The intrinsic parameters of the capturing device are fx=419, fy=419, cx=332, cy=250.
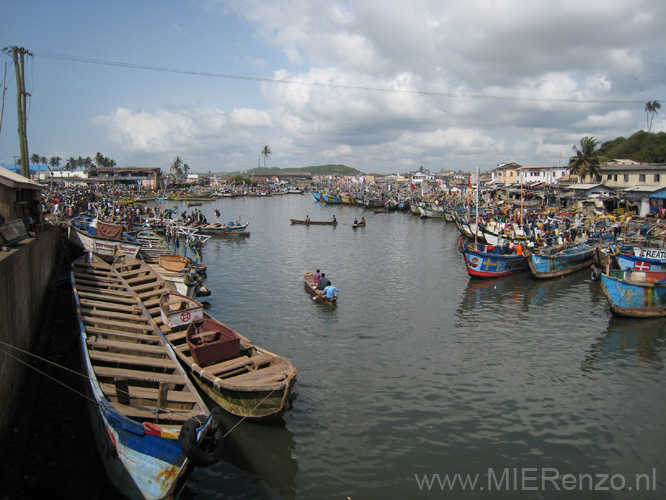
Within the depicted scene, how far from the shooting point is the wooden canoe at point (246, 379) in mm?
9969

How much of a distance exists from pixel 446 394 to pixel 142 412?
8.50m

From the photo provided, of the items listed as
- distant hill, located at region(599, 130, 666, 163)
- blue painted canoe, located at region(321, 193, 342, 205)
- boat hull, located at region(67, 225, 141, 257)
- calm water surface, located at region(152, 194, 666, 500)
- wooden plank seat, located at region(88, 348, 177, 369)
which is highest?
distant hill, located at region(599, 130, 666, 163)

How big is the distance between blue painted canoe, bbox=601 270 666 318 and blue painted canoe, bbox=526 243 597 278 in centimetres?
761

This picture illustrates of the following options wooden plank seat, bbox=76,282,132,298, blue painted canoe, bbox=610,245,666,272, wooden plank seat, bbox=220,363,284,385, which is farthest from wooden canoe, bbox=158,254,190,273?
blue painted canoe, bbox=610,245,666,272

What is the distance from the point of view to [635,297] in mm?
19344

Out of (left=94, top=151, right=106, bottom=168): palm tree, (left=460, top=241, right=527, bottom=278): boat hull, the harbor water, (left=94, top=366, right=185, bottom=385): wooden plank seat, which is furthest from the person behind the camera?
(left=94, top=151, right=106, bottom=168): palm tree

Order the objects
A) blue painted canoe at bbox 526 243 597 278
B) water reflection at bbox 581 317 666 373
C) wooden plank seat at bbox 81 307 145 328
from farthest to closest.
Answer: blue painted canoe at bbox 526 243 597 278, water reflection at bbox 581 317 666 373, wooden plank seat at bbox 81 307 145 328

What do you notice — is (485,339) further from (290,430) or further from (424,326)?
(290,430)

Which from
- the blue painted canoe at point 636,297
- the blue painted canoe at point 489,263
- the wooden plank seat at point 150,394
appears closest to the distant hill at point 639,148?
the blue painted canoe at point 489,263

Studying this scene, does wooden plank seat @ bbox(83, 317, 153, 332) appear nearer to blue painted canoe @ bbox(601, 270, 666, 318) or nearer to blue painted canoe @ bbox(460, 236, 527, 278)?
blue painted canoe @ bbox(601, 270, 666, 318)

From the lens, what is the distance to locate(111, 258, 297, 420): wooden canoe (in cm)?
997

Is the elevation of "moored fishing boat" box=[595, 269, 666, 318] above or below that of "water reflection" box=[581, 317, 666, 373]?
above

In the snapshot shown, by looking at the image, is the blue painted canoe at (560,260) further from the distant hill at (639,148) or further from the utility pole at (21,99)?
the distant hill at (639,148)

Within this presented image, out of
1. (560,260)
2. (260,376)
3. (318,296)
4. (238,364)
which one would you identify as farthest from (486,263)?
(260,376)
